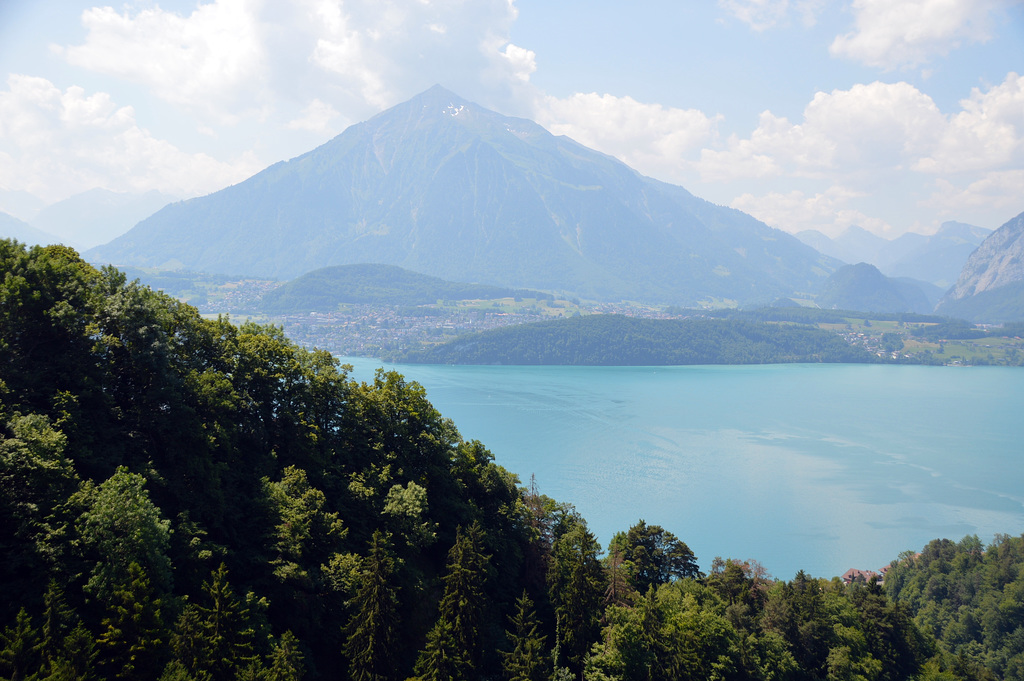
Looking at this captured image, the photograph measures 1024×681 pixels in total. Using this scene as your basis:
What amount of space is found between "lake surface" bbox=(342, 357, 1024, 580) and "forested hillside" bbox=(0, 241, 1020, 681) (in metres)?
32.5

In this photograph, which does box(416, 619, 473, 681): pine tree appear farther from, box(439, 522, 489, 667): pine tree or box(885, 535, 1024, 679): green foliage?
box(885, 535, 1024, 679): green foliage

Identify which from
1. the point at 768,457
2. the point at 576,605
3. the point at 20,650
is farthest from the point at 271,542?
the point at 768,457

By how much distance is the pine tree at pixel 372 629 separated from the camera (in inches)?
839

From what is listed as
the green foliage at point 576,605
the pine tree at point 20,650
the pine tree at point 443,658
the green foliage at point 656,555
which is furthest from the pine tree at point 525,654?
the pine tree at point 20,650

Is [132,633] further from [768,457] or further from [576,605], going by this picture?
[768,457]

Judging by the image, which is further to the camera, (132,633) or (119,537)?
(119,537)

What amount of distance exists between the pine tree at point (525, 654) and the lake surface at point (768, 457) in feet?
121

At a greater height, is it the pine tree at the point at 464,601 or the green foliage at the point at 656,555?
the pine tree at the point at 464,601

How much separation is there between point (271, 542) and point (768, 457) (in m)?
87.3

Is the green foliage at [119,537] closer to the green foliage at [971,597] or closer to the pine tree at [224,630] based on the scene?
the pine tree at [224,630]

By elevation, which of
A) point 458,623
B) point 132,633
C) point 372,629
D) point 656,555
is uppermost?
point 132,633

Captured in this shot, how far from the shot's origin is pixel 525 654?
24516 millimetres

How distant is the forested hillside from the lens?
57.1 feet

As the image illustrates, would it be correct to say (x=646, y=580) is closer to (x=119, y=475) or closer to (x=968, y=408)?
(x=119, y=475)
